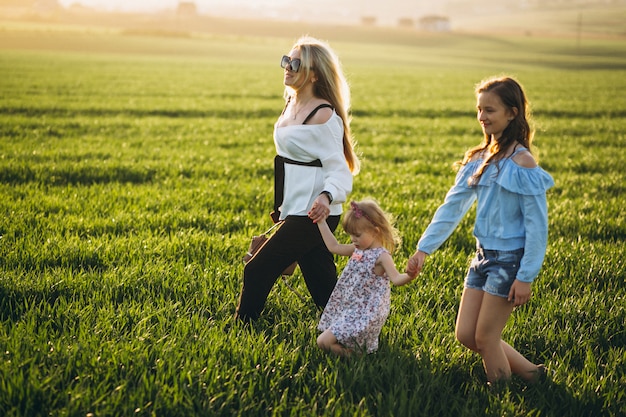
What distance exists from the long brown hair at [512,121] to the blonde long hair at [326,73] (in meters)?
1.07

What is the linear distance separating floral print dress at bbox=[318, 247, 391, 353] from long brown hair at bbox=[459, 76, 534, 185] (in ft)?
2.78

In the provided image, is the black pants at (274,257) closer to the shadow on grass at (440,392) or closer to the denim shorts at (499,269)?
the shadow on grass at (440,392)

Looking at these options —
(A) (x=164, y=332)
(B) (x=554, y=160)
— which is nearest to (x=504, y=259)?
(A) (x=164, y=332)

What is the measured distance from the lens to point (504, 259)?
10.9 ft

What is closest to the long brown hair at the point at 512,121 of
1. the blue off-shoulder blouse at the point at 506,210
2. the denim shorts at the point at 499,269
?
the blue off-shoulder blouse at the point at 506,210

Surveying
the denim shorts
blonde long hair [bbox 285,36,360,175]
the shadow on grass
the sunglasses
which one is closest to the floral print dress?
the shadow on grass

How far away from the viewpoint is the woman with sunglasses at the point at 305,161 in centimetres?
404

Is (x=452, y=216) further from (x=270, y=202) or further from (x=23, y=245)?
(x=270, y=202)

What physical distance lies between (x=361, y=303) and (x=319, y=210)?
672mm

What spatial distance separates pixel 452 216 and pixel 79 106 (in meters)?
18.8

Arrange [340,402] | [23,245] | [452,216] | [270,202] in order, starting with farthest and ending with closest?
[270,202] → [23,245] → [452,216] → [340,402]

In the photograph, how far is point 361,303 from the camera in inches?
147

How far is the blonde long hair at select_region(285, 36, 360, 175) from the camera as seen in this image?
4.07m

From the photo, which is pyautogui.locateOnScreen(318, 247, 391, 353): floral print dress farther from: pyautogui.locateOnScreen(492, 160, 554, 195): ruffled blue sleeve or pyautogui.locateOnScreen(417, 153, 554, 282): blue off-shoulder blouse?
pyautogui.locateOnScreen(492, 160, 554, 195): ruffled blue sleeve
